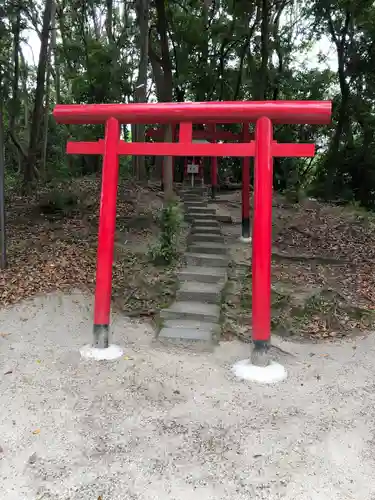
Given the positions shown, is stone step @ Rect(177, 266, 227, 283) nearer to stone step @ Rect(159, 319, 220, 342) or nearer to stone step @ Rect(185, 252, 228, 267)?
stone step @ Rect(185, 252, 228, 267)

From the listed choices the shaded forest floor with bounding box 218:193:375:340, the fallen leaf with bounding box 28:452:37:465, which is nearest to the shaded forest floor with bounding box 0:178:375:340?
the shaded forest floor with bounding box 218:193:375:340

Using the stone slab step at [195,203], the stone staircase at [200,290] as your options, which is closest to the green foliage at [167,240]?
the stone staircase at [200,290]

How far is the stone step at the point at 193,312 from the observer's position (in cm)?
563

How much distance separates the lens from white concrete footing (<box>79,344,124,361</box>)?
15.6 feet

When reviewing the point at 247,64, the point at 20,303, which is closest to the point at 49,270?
the point at 20,303

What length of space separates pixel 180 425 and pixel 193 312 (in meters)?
2.11

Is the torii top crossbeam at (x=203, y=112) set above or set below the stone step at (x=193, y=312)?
above

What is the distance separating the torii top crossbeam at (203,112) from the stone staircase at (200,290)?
2.39 m

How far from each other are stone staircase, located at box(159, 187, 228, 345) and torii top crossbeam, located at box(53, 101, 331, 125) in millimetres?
2386

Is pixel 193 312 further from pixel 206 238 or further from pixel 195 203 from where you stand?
pixel 195 203

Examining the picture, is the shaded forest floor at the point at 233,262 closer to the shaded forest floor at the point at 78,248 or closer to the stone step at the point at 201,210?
the shaded forest floor at the point at 78,248

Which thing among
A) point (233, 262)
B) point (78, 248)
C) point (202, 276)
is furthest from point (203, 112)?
point (78, 248)

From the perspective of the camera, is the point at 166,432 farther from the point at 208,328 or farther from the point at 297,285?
the point at 297,285

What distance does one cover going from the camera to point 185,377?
4457 millimetres
